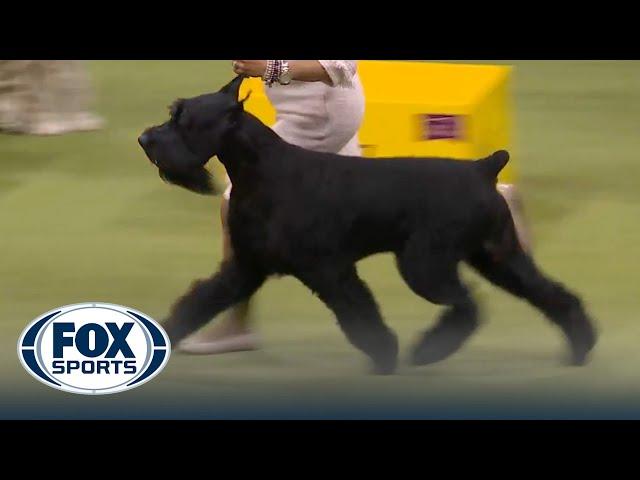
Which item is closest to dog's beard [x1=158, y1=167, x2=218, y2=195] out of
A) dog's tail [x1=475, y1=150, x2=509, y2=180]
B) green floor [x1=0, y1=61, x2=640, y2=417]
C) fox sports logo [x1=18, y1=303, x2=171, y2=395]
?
green floor [x1=0, y1=61, x2=640, y2=417]

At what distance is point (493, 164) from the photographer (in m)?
5.48

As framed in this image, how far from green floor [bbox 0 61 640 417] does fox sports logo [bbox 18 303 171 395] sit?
40mm

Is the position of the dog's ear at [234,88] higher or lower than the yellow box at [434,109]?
lower

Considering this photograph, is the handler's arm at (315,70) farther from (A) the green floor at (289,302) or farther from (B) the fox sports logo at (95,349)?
(B) the fox sports logo at (95,349)

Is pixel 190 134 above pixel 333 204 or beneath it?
above

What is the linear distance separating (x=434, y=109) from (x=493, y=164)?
0.63 metres

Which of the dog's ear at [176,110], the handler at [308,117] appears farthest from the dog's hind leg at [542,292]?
the dog's ear at [176,110]

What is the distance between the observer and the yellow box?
5.84m

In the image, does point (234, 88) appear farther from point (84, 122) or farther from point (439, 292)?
point (84, 122)

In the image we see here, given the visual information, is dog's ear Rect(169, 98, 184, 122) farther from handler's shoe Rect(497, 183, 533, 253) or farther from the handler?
handler's shoe Rect(497, 183, 533, 253)

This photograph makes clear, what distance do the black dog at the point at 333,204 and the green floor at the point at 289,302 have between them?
95 mm

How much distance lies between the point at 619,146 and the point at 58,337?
1.74 meters

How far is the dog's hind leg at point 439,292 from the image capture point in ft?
18.0

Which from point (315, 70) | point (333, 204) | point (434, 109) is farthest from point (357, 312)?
point (434, 109)
